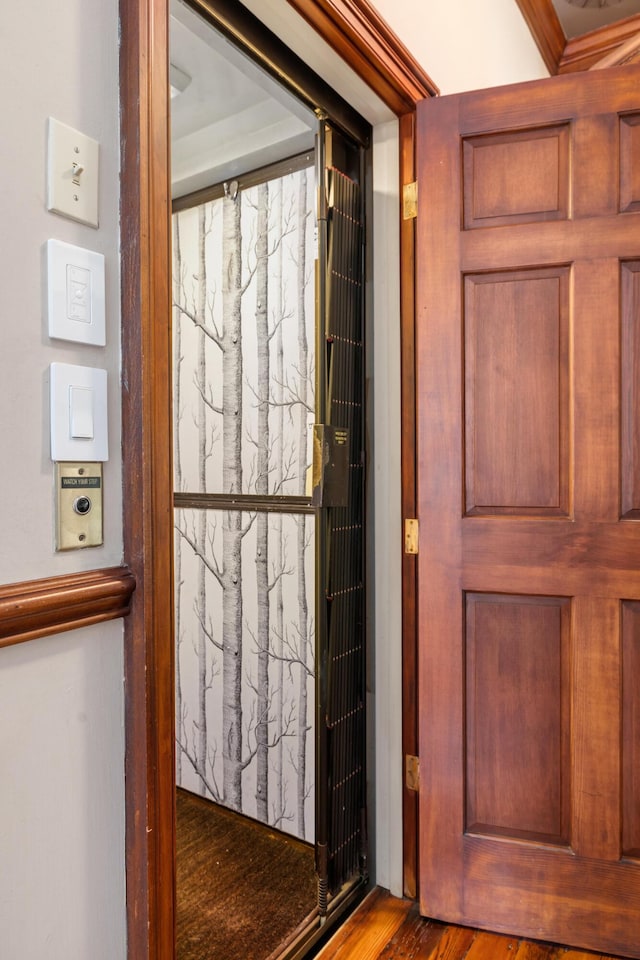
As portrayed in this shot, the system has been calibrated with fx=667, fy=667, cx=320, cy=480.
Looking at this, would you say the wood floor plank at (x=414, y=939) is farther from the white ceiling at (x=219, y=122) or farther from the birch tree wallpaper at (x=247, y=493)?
the white ceiling at (x=219, y=122)

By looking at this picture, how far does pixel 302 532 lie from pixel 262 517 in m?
0.19

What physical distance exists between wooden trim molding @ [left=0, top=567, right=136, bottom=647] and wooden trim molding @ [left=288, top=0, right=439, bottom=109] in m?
1.21

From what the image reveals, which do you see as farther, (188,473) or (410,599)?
(188,473)

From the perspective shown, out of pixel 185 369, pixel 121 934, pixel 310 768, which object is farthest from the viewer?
pixel 185 369

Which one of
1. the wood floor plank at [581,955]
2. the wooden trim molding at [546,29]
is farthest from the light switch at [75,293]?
the wooden trim molding at [546,29]

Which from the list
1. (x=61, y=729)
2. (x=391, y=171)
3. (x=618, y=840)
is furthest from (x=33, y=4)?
(x=618, y=840)

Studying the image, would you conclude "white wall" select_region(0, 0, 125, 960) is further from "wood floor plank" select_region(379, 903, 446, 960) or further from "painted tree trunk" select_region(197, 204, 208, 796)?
"painted tree trunk" select_region(197, 204, 208, 796)

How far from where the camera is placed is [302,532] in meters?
2.26

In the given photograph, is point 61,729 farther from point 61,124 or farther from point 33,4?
point 33,4

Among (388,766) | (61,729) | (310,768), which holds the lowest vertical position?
(310,768)

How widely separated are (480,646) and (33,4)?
1.52 m

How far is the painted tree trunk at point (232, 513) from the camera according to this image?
2428mm

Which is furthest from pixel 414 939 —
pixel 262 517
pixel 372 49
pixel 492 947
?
pixel 372 49

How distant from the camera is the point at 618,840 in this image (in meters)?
1.57
